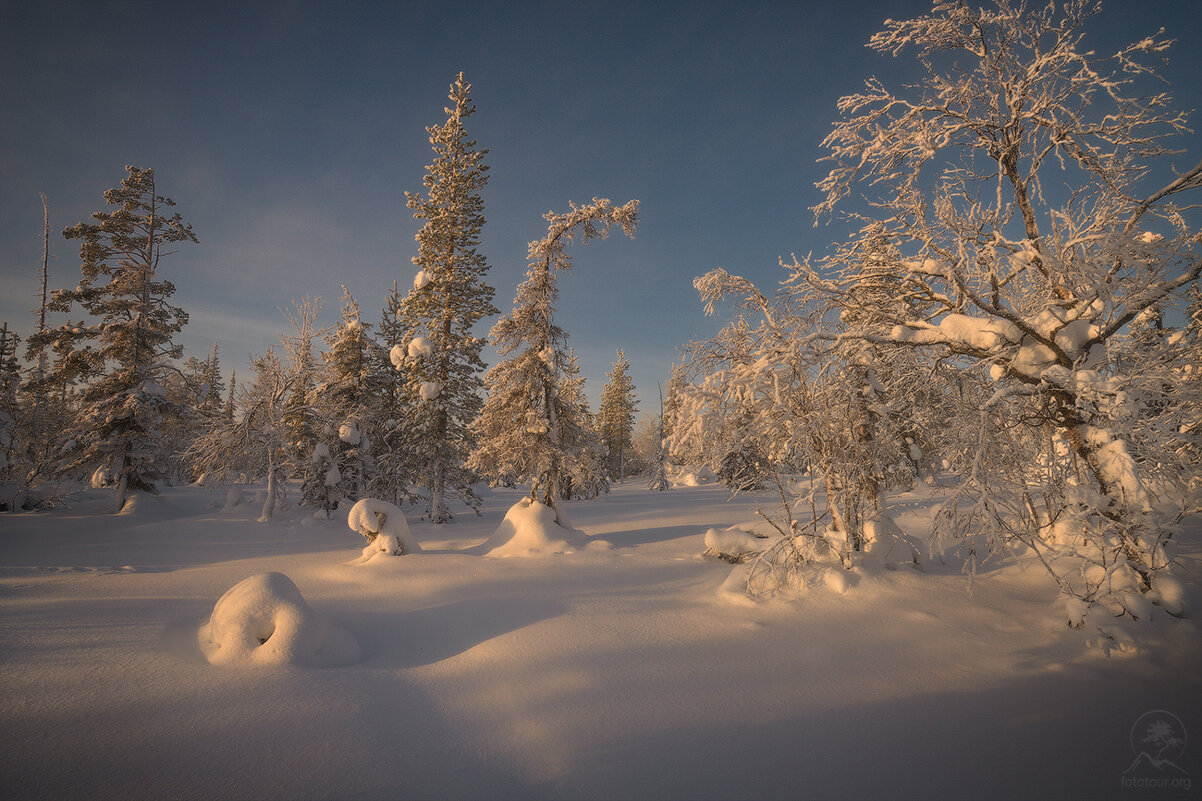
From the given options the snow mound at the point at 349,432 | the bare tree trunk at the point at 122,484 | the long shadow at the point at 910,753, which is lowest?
the long shadow at the point at 910,753

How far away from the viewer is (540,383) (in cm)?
1513

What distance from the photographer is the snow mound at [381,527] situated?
11055 millimetres

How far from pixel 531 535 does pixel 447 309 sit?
11357mm

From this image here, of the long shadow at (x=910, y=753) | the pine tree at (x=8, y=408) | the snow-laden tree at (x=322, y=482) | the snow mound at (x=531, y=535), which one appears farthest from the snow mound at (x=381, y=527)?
the pine tree at (x=8, y=408)

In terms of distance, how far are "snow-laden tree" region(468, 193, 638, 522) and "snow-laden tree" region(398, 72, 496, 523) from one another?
412 centimetres

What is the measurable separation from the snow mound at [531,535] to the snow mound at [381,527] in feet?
7.77

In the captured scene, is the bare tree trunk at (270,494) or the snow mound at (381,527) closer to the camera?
the snow mound at (381,527)

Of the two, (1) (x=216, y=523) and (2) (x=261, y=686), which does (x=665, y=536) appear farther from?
(1) (x=216, y=523)

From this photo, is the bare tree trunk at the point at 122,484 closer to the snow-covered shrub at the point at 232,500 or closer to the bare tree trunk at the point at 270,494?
the snow-covered shrub at the point at 232,500

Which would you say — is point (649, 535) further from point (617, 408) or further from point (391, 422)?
point (617, 408)

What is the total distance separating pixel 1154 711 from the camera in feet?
16.8

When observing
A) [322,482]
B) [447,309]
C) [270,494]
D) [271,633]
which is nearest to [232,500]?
[270,494]

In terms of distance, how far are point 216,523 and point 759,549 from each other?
20.3m

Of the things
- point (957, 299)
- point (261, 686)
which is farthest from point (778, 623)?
point (261, 686)
